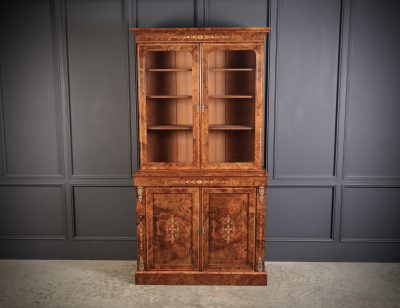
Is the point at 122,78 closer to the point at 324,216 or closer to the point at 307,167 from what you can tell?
the point at 307,167

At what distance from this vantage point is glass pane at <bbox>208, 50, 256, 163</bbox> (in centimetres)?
305

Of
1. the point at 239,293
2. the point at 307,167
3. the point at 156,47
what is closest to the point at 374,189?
the point at 307,167

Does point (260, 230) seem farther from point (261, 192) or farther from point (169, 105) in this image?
point (169, 105)

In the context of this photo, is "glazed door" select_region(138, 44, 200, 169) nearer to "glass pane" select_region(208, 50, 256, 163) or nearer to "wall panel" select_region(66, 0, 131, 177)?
"glass pane" select_region(208, 50, 256, 163)

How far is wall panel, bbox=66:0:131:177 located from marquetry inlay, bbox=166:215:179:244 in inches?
30.0

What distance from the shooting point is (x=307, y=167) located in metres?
3.57

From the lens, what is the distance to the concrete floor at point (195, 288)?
9.42 ft

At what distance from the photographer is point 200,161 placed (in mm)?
3068

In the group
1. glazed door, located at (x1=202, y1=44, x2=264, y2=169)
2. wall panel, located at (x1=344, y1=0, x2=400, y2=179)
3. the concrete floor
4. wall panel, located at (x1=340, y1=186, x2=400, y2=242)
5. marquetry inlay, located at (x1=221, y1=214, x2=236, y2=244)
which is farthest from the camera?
wall panel, located at (x1=340, y1=186, x2=400, y2=242)

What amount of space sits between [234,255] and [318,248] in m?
1.00

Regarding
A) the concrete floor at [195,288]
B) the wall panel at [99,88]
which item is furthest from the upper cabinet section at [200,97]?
the concrete floor at [195,288]

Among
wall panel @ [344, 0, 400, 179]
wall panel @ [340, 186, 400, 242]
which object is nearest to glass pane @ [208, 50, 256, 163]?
wall panel @ [344, 0, 400, 179]

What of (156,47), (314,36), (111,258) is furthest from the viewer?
(111,258)

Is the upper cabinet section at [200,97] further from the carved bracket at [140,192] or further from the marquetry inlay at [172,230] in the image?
the marquetry inlay at [172,230]
